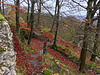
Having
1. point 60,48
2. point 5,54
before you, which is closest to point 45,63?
point 5,54

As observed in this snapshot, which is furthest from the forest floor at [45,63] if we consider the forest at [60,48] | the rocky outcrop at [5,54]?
the rocky outcrop at [5,54]

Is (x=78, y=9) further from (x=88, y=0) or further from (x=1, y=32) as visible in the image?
(x=1, y=32)

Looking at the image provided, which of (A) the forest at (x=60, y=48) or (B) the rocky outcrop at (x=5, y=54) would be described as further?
(A) the forest at (x=60, y=48)

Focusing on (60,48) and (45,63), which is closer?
(45,63)

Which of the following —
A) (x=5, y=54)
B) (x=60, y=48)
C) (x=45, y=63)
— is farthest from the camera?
(x=60, y=48)

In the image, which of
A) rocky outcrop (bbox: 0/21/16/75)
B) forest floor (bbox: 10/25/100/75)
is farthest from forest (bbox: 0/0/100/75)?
rocky outcrop (bbox: 0/21/16/75)

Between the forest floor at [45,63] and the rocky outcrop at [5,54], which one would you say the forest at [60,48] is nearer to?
the forest floor at [45,63]

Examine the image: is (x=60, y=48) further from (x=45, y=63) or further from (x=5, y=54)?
(x=5, y=54)

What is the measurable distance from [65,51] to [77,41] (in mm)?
7918

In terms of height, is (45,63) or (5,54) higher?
(5,54)

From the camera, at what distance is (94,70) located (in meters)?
10.0

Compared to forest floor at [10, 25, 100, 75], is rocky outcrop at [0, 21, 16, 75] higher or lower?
higher

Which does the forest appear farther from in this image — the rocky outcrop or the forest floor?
the rocky outcrop

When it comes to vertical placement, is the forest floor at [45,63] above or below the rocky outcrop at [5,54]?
below
